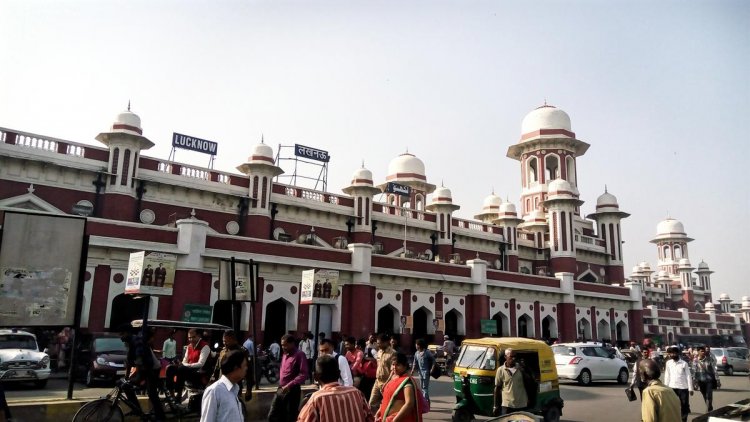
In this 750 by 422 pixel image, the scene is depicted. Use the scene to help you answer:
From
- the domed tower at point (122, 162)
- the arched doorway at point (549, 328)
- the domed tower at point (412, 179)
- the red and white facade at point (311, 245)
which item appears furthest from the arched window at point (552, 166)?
the domed tower at point (122, 162)

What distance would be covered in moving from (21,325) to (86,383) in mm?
7953

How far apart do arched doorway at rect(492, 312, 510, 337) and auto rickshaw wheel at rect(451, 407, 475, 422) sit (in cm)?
2175

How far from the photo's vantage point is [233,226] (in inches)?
1052

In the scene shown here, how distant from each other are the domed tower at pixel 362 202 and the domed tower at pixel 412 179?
1437 centimetres

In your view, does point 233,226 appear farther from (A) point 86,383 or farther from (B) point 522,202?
(B) point 522,202

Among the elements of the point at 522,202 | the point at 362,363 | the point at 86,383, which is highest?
the point at 522,202

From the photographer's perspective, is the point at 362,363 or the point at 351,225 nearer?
the point at 362,363

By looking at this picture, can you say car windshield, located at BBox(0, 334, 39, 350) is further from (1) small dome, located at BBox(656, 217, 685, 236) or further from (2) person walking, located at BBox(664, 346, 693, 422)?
(1) small dome, located at BBox(656, 217, 685, 236)

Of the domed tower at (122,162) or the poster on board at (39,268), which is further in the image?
the domed tower at (122,162)

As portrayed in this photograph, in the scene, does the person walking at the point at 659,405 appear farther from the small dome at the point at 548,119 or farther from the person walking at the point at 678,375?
the small dome at the point at 548,119

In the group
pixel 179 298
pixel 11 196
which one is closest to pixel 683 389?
pixel 179 298

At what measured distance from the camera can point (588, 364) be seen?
760 inches

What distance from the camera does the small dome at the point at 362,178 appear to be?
30672mm

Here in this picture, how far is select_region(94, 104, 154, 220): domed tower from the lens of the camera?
23.2 metres
